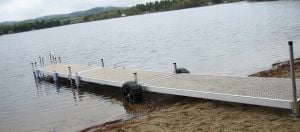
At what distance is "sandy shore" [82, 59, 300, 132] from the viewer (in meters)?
9.19

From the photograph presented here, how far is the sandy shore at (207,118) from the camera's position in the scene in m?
9.19

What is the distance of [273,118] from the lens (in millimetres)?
9508

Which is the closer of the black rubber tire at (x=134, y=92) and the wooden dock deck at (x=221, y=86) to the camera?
the wooden dock deck at (x=221, y=86)

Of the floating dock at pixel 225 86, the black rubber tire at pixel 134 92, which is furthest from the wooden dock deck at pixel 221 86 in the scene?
the black rubber tire at pixel 134 92

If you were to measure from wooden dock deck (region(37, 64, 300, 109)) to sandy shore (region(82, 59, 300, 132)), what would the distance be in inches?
9.8

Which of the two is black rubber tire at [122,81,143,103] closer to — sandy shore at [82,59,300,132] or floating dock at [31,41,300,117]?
floating dock at [31,41,300,117]

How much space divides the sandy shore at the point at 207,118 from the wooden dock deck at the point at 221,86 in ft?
0.81

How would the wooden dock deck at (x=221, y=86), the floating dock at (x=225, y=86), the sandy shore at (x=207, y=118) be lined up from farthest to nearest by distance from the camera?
the wooden dock deck at (x=221, y=86)
the floating dock at (x=225, y=86)
the sandy shore at (x=207, y=118)

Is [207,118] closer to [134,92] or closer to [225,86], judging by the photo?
[225,86]

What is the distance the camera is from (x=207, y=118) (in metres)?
10.5

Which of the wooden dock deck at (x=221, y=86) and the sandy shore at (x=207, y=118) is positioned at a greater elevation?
the wooden dock deck at (x=221, y=86)

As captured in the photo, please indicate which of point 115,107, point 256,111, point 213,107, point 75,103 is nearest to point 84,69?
point 75,103

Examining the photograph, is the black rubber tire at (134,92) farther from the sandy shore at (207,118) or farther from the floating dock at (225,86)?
the sandy shore at (207,118)

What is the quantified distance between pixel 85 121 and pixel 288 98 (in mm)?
6975
